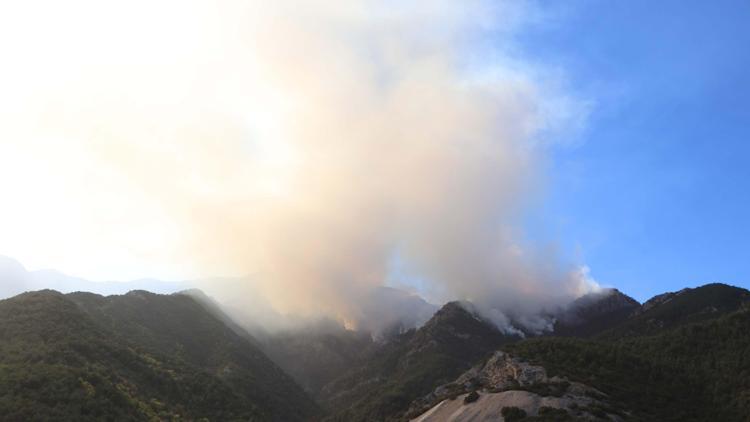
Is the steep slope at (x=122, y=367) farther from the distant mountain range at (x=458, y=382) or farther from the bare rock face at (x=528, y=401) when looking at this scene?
the bare rock face at (x=528, y=401)

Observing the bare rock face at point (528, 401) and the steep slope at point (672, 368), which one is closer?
the bare rock face at point (528, 401)

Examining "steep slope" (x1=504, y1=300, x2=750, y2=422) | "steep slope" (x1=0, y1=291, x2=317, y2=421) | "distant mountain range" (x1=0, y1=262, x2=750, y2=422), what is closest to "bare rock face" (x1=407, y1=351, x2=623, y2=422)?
"distant mountain range" (x1=0, y1=262, x2=750, y2=422)

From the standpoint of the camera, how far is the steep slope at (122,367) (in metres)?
82.4

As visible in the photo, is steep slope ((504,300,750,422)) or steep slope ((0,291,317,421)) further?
steep slope ((504,300,750,422))

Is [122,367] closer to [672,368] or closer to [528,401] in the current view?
[528,401]

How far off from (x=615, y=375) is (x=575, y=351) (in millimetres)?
14716

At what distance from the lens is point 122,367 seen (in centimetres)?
11312

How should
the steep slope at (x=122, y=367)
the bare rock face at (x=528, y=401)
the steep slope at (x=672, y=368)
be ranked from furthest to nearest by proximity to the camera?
the steep slope at (x=672, y=368) → the steep slope at (x=122, y=367) → the bare rock face at (x=528, y=401)

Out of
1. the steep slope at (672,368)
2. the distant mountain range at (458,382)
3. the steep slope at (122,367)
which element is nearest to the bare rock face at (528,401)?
the distant mountain range at (458,382)

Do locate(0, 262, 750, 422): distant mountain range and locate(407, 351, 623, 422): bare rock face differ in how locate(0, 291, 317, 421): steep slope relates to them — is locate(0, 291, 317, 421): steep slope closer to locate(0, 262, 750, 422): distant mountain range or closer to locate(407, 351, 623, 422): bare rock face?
locate(0, 262, 750, 422): distant mountain range

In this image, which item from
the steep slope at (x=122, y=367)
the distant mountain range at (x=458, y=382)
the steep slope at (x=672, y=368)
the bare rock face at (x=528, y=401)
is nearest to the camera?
the bare rock face at (x=528, y=401)

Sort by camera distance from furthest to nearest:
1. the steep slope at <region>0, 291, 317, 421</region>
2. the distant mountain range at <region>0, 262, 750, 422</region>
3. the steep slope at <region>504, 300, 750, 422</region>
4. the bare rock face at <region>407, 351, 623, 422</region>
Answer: the steep slope at <region>504, 300, 750, 422</region> → the steep slope at <region>0, 291, 317, 421</region> → the distant mountain range at <region>0, 262, 750, 422</region> → the bare rock face at <region>407, 351, 623, 422</region>

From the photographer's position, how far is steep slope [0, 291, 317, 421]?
3244 inches

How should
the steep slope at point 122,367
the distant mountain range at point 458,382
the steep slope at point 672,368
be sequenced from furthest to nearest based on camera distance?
the steep slope at point 672,368
the steep slope at point 122,367
the distant mountain range at point 458,382
